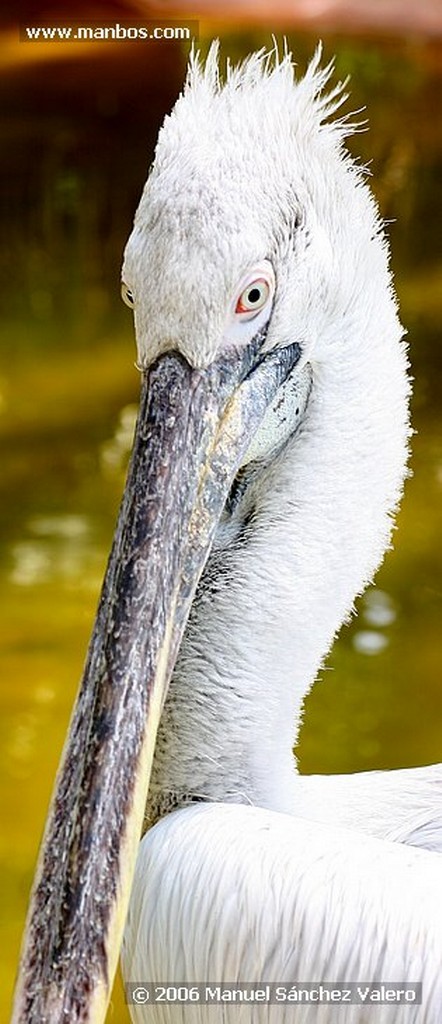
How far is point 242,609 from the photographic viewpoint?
4.25 ft

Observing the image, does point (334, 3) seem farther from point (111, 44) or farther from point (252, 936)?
point (252, 936)

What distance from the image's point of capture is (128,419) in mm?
3109

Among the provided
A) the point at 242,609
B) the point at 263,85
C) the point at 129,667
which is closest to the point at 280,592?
the point at 242,609

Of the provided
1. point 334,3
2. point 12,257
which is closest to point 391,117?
point 334,3

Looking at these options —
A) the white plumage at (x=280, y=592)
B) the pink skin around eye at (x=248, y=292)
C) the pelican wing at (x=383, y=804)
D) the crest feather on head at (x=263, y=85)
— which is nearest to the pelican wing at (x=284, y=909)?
the white plumage at (x=280, y=592)

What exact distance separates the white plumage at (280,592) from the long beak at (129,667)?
0.04 metres

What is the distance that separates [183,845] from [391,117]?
261 cm

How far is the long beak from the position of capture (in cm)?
111

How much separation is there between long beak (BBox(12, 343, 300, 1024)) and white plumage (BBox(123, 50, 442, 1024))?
0.12 ft

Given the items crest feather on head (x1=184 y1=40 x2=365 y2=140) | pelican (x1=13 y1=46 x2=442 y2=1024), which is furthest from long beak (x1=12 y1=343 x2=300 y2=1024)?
crest feather on head (x1=184 y1=40 x2=365 y2=140)

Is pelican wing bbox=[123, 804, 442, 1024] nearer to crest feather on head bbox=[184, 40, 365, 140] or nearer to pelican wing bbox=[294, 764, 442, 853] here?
pelican wing bbox=[294, 764, 442, 853]

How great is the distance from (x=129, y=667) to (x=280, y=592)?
0.19 meters

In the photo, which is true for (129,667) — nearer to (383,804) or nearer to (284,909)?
(284,909)

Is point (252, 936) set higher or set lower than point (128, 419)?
lower
